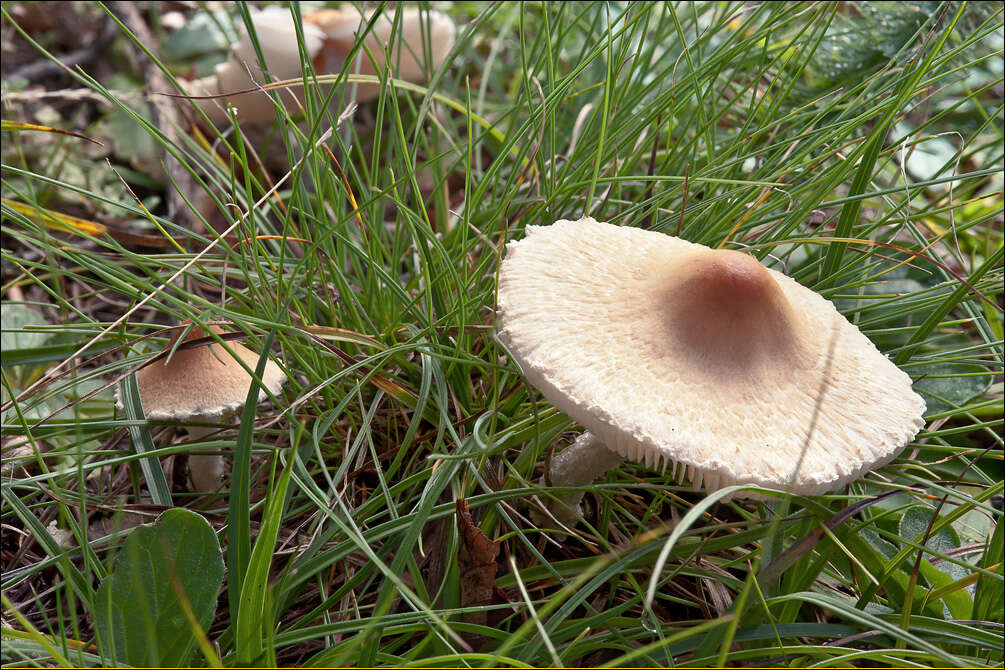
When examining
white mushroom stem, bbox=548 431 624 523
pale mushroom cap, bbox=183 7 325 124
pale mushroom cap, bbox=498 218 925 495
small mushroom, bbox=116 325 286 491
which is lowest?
white mushroom stem, bbox=548 431 624 523

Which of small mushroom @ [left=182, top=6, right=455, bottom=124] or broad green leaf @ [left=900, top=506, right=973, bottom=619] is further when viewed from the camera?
small mushroom @ [left=182, top=6, right=455, bottom=124]

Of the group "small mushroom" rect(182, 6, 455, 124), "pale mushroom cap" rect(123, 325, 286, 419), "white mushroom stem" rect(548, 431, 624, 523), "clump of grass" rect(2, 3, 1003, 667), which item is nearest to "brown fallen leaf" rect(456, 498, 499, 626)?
"clump of grass" rect(2, 3, 1003, 667)

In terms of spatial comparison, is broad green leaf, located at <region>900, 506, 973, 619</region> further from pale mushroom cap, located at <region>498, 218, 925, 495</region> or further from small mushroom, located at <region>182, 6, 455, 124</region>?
small mushroom, located at <region>182, 6, 455, 124</region>

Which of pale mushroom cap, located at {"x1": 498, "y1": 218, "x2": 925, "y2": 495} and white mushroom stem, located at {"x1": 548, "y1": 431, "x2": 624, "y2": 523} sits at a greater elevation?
pale mushroom cap, located at {"x1": 498, "y1": 218, "x2": 925, "y2": 495}

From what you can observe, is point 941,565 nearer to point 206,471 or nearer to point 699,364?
point 699,364

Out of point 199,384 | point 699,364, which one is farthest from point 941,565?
point 199,384

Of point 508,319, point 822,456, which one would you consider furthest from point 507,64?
point 822,456

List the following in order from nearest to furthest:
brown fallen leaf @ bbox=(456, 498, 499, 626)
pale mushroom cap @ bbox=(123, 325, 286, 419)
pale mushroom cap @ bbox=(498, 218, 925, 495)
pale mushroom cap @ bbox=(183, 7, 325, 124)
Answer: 1. pale mushroom cap @ bbox=(498, 218, 925, 495)
2. brown fallen leaf @ bbox=(456, 498, 499, 626)
3. pale mushroom cap @ bbox=(123, 325, 286, 419)
4. pale mushroom cap @ bbox=(183, 7, 325, 124)

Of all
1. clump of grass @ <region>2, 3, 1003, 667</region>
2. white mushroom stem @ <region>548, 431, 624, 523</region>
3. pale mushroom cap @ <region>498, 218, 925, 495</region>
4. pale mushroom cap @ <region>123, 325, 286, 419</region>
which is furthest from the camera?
pale mushroom cap @ <region>123, 325, 286, 419</region>
